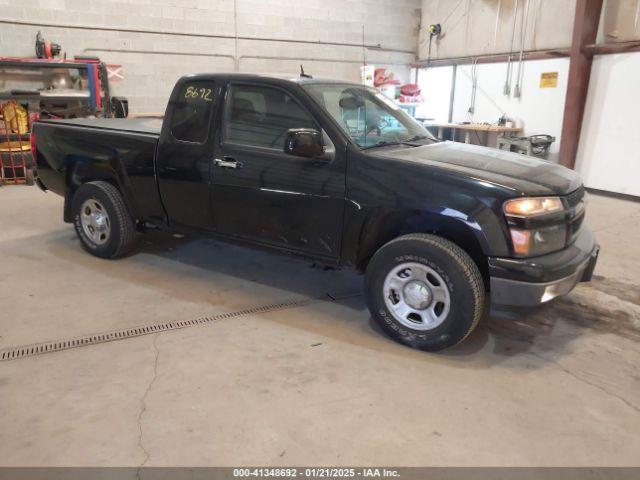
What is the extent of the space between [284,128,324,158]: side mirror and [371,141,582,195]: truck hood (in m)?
0.36

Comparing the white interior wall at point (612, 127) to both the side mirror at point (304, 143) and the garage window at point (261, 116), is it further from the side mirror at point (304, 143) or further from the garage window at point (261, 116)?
the side mirror at point (304, 143)

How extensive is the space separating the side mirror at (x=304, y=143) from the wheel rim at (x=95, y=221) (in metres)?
2.16

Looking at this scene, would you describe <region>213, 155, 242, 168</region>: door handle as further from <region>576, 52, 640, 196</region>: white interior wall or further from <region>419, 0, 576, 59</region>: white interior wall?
<region>419, 0, 576, 59</region>: white interior wall

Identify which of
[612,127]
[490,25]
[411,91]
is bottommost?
[612,127]

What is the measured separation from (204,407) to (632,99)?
7.98 meters

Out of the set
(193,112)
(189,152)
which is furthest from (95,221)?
(193,112)

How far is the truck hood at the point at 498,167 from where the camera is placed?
2.85 metres

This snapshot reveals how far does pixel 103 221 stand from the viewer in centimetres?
450

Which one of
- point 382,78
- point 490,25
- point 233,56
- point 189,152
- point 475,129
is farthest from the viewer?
point 382,78

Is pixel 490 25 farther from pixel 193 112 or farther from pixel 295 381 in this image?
pixel 295 381

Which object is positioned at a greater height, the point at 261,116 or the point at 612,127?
the point at 261,116

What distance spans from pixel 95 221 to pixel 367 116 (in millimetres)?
2650

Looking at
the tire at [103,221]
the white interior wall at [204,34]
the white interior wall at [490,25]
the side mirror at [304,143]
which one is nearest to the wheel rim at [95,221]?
the tire at [103,221]

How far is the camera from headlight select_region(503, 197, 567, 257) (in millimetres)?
2707
